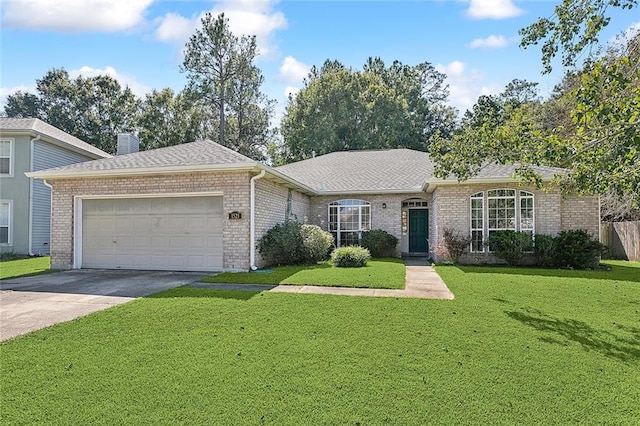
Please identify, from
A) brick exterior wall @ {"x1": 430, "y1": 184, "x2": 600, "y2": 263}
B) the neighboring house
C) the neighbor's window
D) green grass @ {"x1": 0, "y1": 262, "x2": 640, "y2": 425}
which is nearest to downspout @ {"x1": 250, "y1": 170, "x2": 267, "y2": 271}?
green grass @ {"x1": 0, "y1": 262, "x2": 640, "y2": 425}

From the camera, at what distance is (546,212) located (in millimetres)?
12656

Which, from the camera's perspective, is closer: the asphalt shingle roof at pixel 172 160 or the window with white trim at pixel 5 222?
the asphalt shingle roof at pixel 172 160

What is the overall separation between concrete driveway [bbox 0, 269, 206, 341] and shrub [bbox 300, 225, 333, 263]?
347cm

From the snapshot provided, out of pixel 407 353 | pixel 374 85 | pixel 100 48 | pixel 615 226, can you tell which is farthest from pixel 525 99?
pixel 407 353

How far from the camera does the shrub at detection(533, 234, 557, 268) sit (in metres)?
12.0

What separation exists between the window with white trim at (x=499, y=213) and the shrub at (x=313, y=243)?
518 cm

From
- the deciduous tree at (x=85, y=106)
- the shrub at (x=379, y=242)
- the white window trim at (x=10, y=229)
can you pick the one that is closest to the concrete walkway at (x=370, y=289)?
the shrub at (x=379, y=242)

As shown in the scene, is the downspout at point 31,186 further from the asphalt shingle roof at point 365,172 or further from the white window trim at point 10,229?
the asphalt shingle roof at point 365,172

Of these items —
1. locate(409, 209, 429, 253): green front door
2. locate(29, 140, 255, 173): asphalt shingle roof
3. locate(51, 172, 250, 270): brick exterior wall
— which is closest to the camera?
locate(51, 172, 250, 270): brick exterior wall

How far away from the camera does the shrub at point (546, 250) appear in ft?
39.5

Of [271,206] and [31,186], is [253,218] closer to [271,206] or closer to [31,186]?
[271,206]

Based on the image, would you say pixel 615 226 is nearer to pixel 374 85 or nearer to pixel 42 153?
pixel 374 85

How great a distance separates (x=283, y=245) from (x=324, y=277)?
8.12 feet

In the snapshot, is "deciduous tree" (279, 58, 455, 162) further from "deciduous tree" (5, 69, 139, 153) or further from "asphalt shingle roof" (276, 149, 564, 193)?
"deciduous tree" (5, 69, 139, 153)
